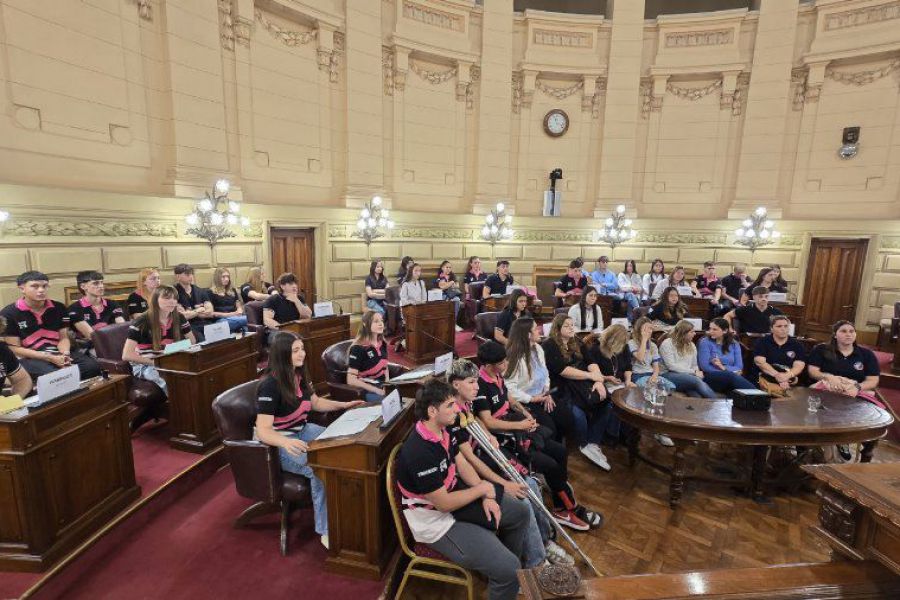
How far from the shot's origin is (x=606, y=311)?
8.19 meters

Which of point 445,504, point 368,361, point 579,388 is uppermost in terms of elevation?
point 368,361

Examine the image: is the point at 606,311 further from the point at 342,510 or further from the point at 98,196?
the point at 98,196

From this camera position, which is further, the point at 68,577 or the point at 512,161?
the point at 512,161

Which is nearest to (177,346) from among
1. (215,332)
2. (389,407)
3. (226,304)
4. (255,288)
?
(215,332)

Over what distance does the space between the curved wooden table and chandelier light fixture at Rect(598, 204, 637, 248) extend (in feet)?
23.3

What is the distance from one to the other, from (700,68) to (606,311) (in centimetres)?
682

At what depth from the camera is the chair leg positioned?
2.90m

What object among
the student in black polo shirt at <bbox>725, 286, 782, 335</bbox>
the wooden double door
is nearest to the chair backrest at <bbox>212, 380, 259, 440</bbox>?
the student in black polo shirt at <bbox>725, 286, 782, 335</bbox>

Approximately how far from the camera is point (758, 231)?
32.8ft

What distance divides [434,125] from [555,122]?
3.18 m

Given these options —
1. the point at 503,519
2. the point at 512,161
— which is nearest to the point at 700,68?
the point at 512,161

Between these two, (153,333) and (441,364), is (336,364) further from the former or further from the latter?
(153,333)

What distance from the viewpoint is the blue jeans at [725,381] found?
4984 millimetres

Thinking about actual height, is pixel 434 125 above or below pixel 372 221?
above
